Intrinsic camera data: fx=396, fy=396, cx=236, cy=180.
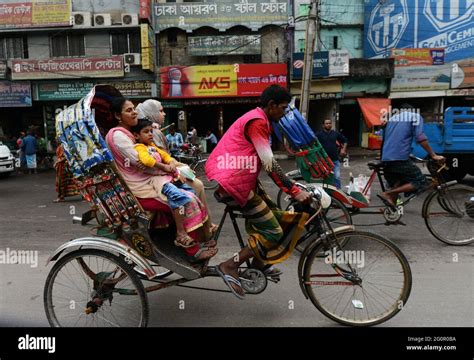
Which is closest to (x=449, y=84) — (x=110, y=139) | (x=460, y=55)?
(x=460, y=55)

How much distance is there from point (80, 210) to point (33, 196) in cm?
258

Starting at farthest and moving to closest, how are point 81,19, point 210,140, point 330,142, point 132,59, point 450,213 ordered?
1. point 210,140
2. point 132,59
3. point 81,19
4. point 330,142
5. point 450,213

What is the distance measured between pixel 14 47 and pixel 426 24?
20.6m

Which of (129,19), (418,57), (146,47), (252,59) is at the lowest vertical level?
(418,57)

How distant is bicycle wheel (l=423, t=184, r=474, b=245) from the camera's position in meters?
5.03

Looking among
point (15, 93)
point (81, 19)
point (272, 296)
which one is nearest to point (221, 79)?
point (81, 19)

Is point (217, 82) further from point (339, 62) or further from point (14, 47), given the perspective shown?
point (14, 47)

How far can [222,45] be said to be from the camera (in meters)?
19.2

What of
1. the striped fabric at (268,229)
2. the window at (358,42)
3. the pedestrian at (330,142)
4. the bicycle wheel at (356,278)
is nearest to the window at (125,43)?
the window at (358,42)

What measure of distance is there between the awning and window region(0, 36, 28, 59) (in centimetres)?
1682

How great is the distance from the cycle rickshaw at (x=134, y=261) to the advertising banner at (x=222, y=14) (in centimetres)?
1758

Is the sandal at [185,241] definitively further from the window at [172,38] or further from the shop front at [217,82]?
the window at [172,38]

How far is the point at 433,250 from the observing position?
16.0 ft
